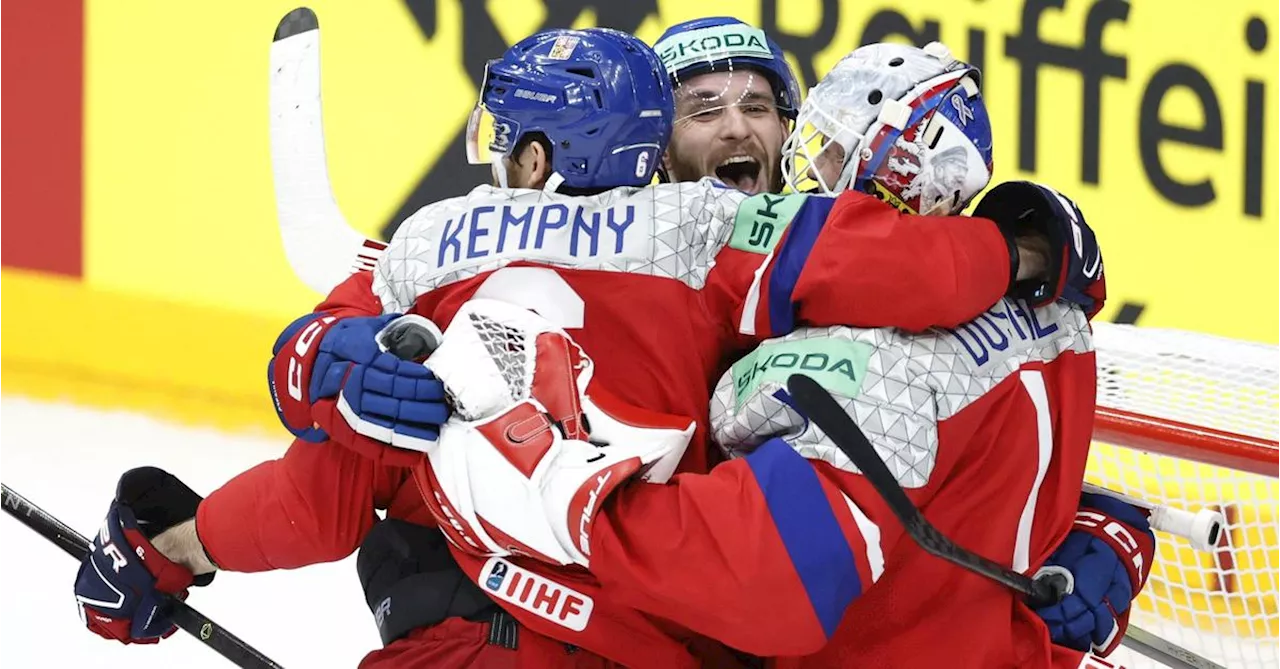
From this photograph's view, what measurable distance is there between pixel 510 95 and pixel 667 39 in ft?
2.93

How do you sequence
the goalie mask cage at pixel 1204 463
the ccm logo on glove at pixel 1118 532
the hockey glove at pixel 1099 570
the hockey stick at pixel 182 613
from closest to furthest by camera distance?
the hockey glove at pixel 1099 570
the ccm logo on glove at pixel 1118 532
the hockey stick at pixel 182 613
the goalie mask cage at pixel 1204 463

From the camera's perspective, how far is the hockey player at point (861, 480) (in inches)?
66.3

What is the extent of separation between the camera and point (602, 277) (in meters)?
1.82

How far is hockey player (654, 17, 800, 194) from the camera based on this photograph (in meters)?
2.56

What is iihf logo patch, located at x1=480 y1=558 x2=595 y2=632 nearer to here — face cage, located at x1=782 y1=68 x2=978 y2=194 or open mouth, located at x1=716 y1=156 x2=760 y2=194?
face cage, located at x1=782 y1=68 x2=978 y2=194

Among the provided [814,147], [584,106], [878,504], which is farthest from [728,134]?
[878,504]

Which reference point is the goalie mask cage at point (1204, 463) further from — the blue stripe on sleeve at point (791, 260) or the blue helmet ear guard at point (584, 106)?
the blue helmet ear guard at point (584, 106)

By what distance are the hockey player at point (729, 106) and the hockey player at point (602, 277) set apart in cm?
62

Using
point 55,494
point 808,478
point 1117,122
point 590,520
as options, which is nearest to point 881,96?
point 808,478

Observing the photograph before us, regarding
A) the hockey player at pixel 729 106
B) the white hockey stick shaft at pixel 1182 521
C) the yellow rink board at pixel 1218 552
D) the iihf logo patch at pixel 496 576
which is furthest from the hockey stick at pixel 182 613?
the yellow rink board at pixel 1218 552

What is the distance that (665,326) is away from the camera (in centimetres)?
185

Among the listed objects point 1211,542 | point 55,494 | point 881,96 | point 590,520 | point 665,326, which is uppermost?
point 881,96

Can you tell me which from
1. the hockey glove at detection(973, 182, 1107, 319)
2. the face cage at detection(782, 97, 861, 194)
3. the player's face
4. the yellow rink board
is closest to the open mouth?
the player's face

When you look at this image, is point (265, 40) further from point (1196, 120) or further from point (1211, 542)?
point (1196, 120)
